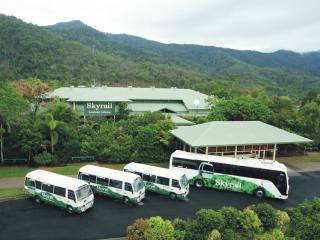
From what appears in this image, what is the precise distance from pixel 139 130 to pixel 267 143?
44.5ft

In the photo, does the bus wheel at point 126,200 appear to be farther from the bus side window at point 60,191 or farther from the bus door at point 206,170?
the bus door at point 206,170

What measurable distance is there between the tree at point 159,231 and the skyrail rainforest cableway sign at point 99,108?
2852cm

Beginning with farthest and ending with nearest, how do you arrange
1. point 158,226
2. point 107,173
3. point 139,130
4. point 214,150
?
point 139,130, point 214,150, point 107,173, point 158,226

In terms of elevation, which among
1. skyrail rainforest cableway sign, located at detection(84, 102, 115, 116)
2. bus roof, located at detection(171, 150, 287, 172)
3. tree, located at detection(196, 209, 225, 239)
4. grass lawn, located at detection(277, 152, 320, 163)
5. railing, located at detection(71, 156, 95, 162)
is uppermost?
skyrail rainforest cableway sign, located at detection(84, 102, 115, 116)

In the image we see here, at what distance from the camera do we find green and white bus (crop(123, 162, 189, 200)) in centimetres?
2386

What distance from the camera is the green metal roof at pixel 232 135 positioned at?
30625mm

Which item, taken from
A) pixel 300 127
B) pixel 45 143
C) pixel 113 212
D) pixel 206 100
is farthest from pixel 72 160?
pixel 300 127

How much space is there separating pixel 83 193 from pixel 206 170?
1057 centimetres

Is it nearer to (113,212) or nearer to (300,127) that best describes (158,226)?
(113,212)

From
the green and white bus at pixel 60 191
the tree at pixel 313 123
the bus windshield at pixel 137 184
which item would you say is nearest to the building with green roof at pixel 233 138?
the bus windshield at pixel 137 184

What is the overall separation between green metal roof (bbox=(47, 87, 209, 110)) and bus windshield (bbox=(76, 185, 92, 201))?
22.0 m

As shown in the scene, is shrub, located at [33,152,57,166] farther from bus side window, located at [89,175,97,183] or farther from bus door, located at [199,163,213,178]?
bus door, located at [199,163,213,178]

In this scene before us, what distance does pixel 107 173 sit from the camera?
928 inches

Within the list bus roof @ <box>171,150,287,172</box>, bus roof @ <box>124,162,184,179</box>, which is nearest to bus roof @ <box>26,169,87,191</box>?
bus roof @ <box>124,162,184,179</box>
